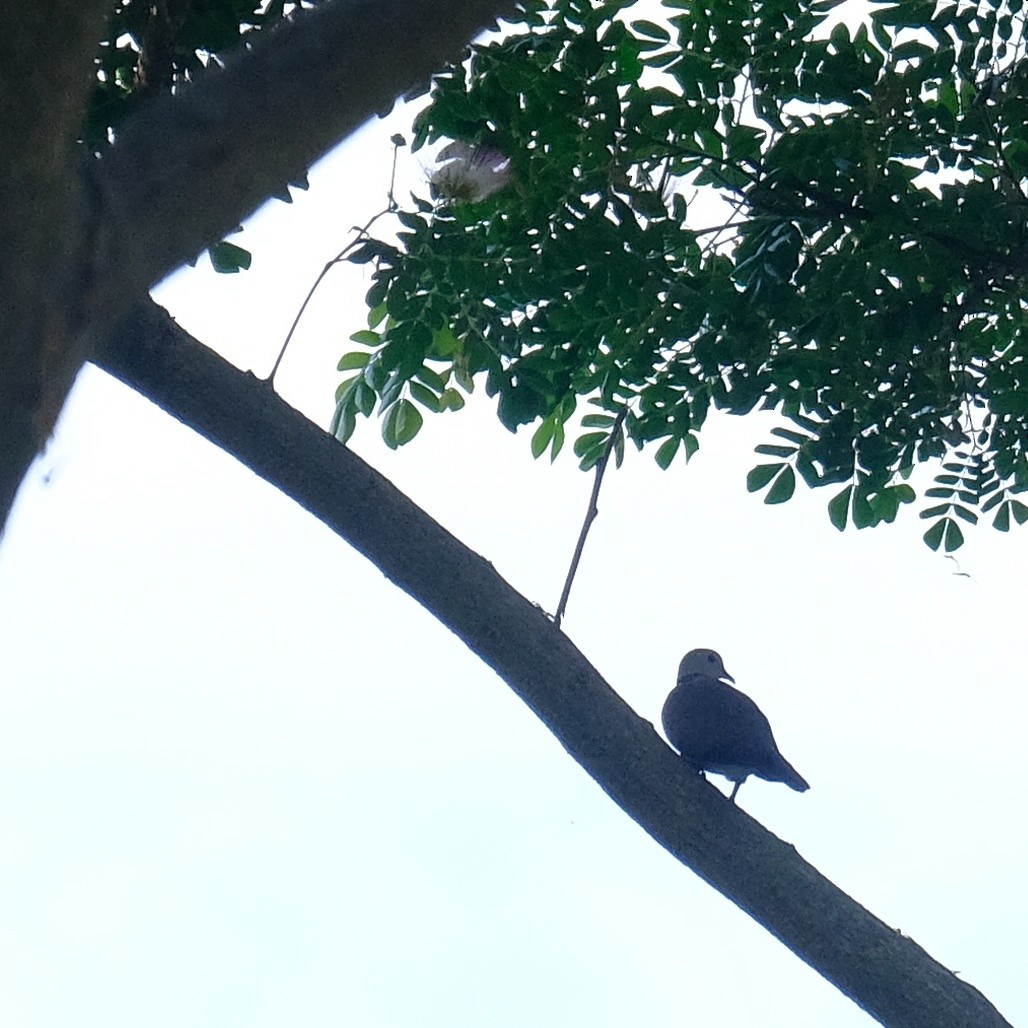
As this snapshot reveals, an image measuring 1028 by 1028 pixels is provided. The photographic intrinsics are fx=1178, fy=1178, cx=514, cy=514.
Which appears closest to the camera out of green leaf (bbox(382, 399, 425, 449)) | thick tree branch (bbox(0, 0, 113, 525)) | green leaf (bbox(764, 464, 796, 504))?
thick tree branch (bbox(0, 0, 113, 525))

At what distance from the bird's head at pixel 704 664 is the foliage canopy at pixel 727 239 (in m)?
1.37

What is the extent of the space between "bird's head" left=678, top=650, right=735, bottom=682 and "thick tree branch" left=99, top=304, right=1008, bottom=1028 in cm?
237

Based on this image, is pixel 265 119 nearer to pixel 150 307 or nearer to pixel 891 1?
pixel 150 307

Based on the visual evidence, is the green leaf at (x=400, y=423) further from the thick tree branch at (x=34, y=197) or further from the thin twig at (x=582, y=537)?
the thick tree branch at (x=34, y=197)

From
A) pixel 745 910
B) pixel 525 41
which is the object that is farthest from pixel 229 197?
pixel 525 41

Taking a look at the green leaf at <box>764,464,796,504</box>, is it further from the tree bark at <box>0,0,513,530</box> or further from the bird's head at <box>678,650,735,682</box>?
the tree bark at <box>0,0,513,530</box>

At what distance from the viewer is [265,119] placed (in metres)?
1.21

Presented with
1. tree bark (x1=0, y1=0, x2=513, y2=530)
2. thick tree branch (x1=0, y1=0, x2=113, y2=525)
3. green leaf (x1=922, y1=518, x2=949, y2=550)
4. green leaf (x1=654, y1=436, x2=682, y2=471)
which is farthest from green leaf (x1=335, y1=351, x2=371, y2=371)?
thick tree branch (x1=0, y1=0, x2=113, y2=525)

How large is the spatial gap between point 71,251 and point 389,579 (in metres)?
1.58

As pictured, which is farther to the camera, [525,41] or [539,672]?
[525,41]

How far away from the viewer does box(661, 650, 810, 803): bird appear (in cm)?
390

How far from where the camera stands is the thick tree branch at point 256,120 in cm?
112

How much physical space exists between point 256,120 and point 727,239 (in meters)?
2.63

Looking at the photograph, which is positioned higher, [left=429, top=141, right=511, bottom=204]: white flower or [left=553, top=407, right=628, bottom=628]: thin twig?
[left=429, top=141, right=511, bottom=204]: white flower
